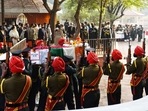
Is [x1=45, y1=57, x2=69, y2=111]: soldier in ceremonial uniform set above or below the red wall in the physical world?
below

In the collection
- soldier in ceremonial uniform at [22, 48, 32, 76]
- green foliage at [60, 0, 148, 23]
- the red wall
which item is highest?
green foliage at [60, 0, 148, 23]

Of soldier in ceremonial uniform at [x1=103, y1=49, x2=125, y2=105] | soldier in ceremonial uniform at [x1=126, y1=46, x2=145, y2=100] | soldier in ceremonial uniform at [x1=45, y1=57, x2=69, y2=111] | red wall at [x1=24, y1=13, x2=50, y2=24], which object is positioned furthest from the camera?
red wall at [x1=24, y1=13, x2=50, y2=24]

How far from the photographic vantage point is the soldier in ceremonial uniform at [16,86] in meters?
6.07

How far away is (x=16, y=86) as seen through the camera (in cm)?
607

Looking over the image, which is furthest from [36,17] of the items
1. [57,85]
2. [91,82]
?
[57,85]

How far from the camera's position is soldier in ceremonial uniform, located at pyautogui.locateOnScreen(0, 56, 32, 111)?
6066mm

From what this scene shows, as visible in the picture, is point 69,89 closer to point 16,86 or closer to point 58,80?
point 58,80

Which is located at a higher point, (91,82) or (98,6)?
(98,6)

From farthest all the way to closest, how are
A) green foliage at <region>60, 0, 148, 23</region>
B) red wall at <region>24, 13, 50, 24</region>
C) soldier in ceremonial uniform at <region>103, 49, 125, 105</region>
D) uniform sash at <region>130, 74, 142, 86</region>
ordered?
red wall at <region>24, 13, 50, 24</region> < green foliage at <region>60, 0, 148, 23</region> < uniform sash at <region>130, 74, 142, 86</region> < soldier in ceremonial uniform at <region>103, 49, 125, 105</region>

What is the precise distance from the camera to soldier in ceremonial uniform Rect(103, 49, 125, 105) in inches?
320

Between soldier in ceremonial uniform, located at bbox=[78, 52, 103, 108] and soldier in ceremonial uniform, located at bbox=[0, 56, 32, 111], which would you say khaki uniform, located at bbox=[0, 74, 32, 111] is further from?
soldier in ceremonial uniform, located at bbox=[78, 52, 103, 108]

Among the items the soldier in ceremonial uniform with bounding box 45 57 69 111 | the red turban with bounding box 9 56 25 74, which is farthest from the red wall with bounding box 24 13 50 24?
the red turban with bounding box 9 56 25 74

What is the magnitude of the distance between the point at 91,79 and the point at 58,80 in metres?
0.90

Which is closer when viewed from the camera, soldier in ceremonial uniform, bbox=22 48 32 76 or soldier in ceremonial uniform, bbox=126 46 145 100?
soldier in ceremonial uniform, bbox=22 48 32 76
